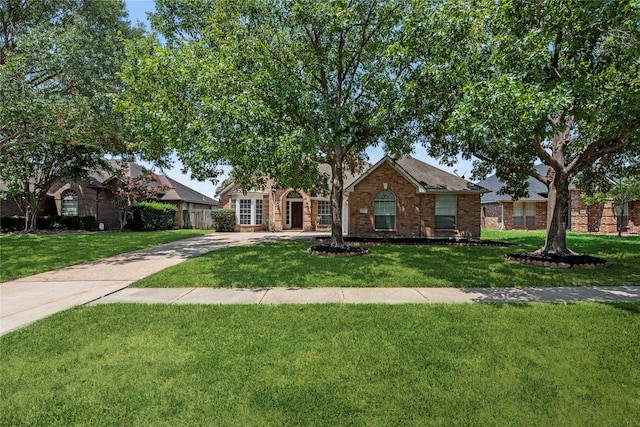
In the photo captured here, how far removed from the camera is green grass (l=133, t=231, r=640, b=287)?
24.1ft

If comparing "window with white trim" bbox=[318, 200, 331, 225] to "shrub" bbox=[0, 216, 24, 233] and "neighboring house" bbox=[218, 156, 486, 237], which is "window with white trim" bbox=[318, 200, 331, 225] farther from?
"shrub" bbox=[0, 216, 24, 233]

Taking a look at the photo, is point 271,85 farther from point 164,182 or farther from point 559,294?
point 164,182

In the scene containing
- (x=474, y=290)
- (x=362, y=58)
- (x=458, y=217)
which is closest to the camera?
(x=474, y=290)

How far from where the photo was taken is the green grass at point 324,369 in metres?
2.69

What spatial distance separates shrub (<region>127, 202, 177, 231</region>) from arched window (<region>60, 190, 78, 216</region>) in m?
5.54

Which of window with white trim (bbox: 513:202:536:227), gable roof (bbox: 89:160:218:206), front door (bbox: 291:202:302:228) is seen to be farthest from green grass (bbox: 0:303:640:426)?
window with white trim (bbox: 513:202:536:227)

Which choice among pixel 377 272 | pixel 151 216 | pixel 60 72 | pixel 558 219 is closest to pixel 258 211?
pixel 151 216

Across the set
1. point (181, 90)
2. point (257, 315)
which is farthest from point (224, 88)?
point (257, 315)

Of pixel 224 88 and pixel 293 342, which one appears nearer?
pixel 293 342

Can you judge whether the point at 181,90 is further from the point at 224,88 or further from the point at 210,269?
the point at 210,269

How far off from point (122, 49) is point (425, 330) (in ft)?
60.3

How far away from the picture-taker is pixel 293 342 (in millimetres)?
4008

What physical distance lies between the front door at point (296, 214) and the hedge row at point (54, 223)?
636 inches

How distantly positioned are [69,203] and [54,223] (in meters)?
3.12
